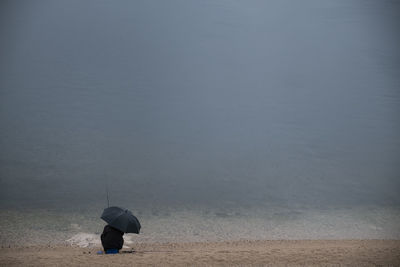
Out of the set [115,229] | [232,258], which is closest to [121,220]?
[115,229]

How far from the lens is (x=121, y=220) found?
452 cm

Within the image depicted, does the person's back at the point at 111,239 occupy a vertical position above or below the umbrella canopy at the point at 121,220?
below

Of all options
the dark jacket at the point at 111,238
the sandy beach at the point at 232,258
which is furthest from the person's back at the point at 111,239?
the sandy beach at the point at 232,258

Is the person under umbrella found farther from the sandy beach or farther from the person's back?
the sandy beach

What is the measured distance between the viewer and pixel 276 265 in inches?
168

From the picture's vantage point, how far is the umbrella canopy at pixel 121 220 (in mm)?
4484

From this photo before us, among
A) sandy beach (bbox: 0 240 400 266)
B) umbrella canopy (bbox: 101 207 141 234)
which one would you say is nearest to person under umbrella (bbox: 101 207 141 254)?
umbrella canopy (bbox: 101 207 141 234)

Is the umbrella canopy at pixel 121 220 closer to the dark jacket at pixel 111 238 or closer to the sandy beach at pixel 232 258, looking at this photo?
the dark jacket at pixel 111 238

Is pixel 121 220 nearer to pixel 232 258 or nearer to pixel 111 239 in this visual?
pixel 111 239

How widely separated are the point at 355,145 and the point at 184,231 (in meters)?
7.73

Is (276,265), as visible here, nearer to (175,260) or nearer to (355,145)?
(175,260)

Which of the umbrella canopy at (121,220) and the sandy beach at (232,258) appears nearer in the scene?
the sandy beach at (232,258)

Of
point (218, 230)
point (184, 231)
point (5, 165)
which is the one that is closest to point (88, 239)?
point (184, 231)

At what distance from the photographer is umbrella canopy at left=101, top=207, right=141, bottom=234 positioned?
448 cm
